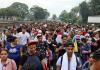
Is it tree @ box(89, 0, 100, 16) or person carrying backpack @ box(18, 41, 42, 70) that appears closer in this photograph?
person carrying backpack @ box(18, 41, 42, 70)

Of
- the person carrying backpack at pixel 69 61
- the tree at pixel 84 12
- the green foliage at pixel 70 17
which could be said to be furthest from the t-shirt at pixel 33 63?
the green foliage at pixel 70 17

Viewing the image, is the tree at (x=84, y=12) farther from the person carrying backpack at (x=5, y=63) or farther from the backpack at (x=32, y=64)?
the backpack at (x=32, y=64)

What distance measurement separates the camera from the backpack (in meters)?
6.54

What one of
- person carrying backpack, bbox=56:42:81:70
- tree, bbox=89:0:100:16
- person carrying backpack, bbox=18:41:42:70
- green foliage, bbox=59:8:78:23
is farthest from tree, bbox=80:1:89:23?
person carrying backpack, bbox=18:41:42:70

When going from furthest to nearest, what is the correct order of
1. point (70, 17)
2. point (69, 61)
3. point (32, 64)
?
point (70, 17)
point (69, 61)
point (32, 64)

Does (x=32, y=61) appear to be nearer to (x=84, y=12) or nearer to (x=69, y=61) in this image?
(x=69, y=61)

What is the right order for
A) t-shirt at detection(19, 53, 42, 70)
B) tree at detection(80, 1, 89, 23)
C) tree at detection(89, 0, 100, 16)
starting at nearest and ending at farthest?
t-shirt at detection(19, 53, 42, 70) → tree at detection(89, 0, 100, 16) → tree at detection(80, 1, 89, 23)

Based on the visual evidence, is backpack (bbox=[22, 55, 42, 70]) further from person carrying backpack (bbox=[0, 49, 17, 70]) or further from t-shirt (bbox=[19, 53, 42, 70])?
person carrying backpack (bbox=[0, 49, 17, 70])

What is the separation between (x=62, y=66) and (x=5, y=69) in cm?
121

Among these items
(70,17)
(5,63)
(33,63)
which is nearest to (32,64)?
(33,63)

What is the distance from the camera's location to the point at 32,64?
21.6 feet

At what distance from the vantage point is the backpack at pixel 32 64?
21.5 ft

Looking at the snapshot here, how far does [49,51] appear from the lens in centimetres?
1097

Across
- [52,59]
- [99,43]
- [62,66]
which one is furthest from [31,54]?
[52,59]
